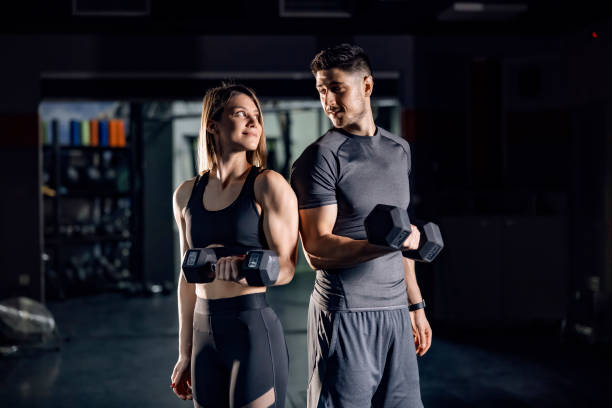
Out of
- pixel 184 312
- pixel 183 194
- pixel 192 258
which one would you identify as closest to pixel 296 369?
pixel 184 312

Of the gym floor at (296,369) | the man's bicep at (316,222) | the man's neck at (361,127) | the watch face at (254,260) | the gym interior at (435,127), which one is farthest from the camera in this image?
the gym interior at (435,127)

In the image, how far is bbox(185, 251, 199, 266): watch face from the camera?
133 centimetres

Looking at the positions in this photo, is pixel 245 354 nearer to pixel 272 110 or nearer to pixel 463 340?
pixel 463 340

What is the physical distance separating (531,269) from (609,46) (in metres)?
1.83

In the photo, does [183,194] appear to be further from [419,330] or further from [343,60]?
[419,330]

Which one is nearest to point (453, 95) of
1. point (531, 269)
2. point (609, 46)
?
point (609, 46)

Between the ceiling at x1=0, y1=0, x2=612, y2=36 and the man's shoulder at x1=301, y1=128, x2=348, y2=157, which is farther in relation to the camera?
the ceiling at x1=0, y1=0, x2=612, y2=36

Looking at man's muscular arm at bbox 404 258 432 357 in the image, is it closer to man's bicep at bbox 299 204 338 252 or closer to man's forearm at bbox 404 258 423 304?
man's forearm at bbox 404 258 423 304

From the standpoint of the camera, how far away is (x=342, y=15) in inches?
189

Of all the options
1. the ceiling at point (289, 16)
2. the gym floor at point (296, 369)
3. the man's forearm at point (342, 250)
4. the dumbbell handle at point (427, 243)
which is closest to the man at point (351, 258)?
the man's forearm at point (342, 250)

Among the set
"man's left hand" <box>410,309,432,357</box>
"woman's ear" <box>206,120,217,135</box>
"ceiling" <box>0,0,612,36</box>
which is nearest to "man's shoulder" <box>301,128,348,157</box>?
"woman's ear" <box>206,120,217,135</box>

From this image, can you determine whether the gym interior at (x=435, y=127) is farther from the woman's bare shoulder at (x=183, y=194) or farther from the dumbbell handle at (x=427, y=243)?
the dumbbell handle at (x=427, y=243)

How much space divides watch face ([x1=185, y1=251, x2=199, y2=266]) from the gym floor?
6.77ft

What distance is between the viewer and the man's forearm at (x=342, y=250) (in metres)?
1.46
